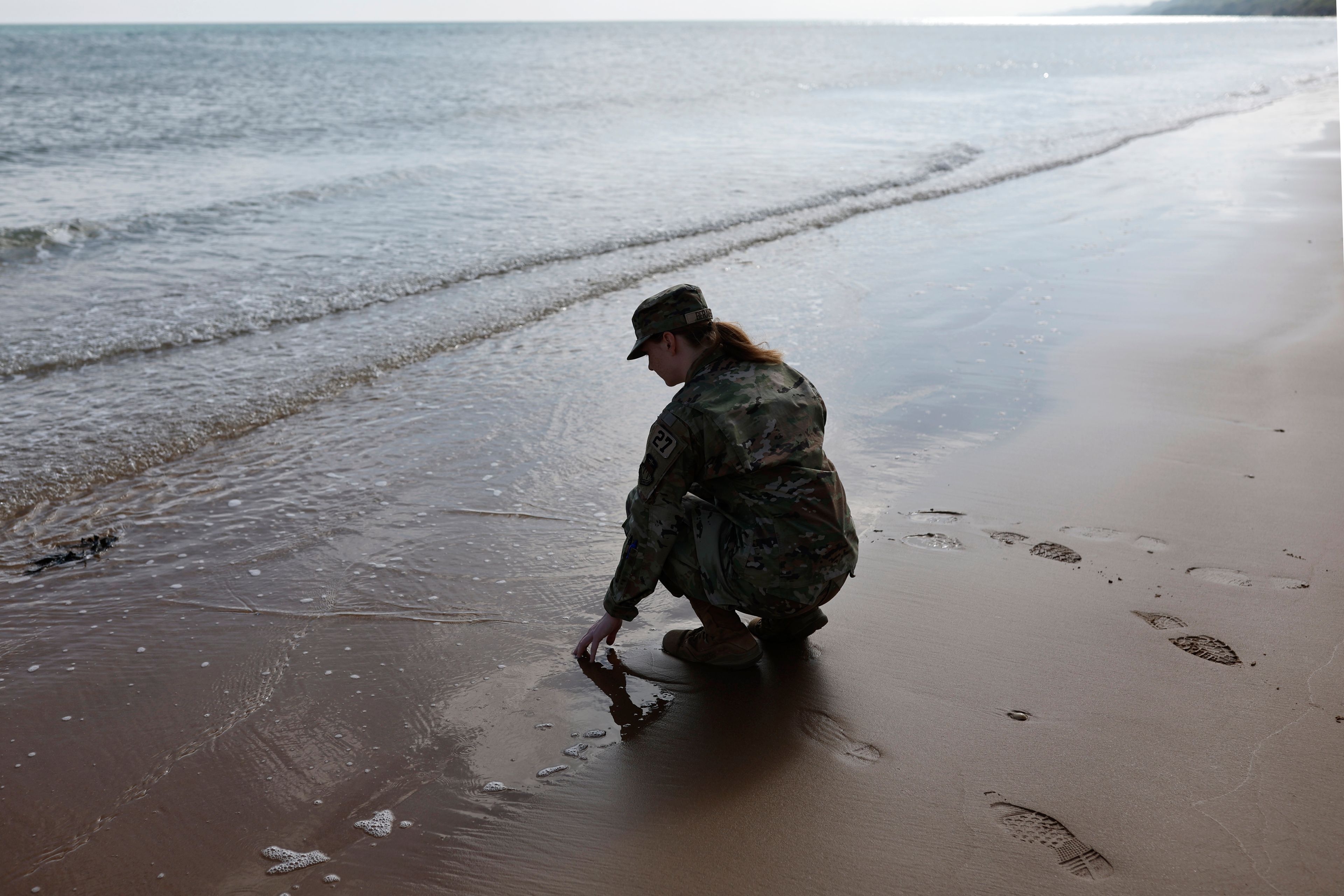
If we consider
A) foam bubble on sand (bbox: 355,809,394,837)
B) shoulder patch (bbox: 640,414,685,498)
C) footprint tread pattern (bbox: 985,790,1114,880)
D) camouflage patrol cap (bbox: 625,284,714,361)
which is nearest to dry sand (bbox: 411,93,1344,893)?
footprint tread pattern (bbox: 985,790,1114,880)

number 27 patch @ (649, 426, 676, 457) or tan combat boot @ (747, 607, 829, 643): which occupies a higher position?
number 27 patch @ (649, 426, 676, 457)

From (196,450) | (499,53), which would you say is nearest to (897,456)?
(196,450)

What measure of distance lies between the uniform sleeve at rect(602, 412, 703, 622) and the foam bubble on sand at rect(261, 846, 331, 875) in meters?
1.04

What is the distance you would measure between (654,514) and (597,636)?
454 millimetres

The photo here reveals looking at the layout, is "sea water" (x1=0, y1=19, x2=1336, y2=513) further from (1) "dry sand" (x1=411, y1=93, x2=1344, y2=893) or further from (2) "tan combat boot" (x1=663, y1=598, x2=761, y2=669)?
(1) "dry sand" (x1=411, y1=93, x2=1344, y2=893)

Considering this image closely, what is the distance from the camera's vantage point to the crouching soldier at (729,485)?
9.16 ft

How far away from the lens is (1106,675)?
2979 millimetres

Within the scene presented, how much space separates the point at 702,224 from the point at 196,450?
7.51m

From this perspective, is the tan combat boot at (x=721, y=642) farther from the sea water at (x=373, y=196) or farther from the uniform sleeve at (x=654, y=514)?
the sea water at (x=373, y=196)

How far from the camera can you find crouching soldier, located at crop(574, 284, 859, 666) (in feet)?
9.16

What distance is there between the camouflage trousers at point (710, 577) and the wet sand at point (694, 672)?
10.6 inches

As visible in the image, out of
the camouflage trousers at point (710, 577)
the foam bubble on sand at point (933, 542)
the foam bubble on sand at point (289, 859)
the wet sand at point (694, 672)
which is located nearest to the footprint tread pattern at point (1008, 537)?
the wet sand at point (694, 672)

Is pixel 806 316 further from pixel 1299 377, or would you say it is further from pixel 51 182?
pixel 51 182

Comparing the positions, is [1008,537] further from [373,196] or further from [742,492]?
[373,196]
